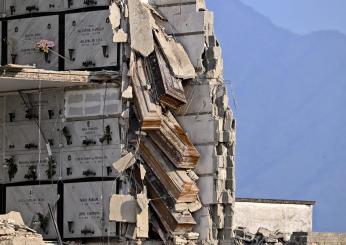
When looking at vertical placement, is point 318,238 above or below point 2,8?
below

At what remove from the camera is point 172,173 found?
182ft

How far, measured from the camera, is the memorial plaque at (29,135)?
5522 cm

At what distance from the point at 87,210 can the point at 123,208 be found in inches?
43.7

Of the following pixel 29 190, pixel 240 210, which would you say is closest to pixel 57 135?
pixel 29 190

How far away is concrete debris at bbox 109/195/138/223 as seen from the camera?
5400 cm

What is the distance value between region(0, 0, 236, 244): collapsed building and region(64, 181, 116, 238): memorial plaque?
0.03 meters

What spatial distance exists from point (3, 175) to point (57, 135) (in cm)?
197

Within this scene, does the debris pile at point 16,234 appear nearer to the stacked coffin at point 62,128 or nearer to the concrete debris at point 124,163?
the stacked coffin at point 62,128

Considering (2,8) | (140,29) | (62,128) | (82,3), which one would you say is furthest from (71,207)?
(2,8)

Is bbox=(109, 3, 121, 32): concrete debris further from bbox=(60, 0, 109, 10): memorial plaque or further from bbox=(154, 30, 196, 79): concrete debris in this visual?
bbox=(154, 30, 196, 79): concrete debris

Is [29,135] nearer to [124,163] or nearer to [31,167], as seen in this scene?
[31,167]

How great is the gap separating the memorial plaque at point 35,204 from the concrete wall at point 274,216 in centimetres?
898

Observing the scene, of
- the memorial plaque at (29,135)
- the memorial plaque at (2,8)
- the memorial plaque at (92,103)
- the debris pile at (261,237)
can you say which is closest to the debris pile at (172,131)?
the memorial plaque at (92,103)

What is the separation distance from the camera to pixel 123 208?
54.1m
